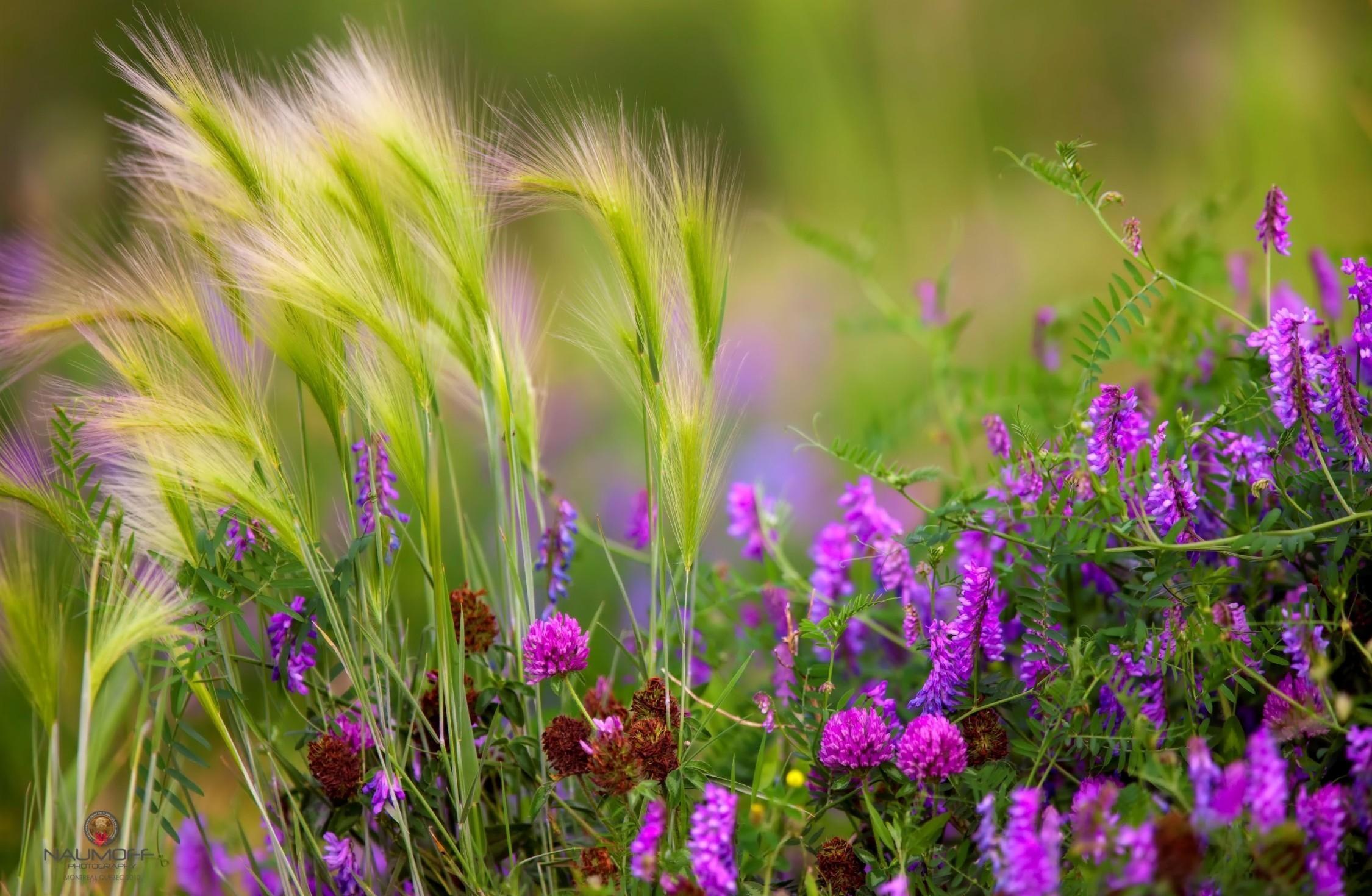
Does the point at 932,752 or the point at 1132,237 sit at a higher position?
the point at 1132,237

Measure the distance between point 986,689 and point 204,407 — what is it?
608 millimetres

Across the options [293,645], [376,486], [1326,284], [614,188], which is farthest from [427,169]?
[1326,284]

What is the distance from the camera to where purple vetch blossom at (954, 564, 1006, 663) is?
2.49 feet

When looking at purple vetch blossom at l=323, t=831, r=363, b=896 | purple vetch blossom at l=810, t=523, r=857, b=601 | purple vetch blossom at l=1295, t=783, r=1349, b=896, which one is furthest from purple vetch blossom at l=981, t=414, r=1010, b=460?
purple vetch blossom at l=323, t=831, r=363, b=896

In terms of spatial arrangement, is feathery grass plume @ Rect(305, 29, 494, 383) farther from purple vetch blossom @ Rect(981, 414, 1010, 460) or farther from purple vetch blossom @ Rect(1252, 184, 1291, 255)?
purple vetch blossom @ Rect(1252, 184, 1291, 255)

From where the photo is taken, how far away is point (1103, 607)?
937mm

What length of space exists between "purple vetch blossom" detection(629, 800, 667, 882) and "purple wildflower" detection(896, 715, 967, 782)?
17cm

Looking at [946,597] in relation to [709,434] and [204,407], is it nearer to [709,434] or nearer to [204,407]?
[709,434]

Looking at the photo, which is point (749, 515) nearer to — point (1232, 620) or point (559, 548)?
point (559, 548)

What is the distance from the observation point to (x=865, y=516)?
1.00 metres

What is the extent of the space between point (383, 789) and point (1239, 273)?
113cm

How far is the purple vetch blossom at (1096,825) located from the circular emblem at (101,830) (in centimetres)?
68

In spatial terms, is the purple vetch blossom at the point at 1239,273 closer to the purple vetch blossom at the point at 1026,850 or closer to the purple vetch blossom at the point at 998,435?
the purple vetch blossom at the point at 998,435

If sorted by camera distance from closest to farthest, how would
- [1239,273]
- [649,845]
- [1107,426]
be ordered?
[649,845] < [1107,426] < [1239,273]
